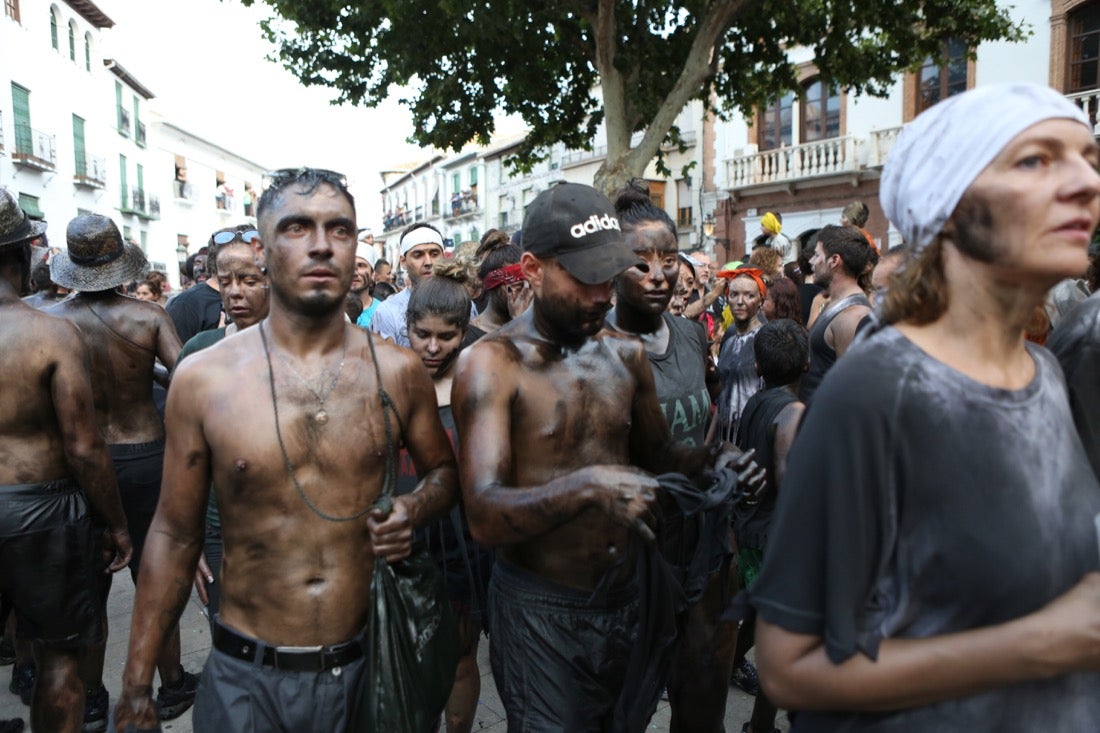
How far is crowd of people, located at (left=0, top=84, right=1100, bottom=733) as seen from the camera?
1284 millimetres

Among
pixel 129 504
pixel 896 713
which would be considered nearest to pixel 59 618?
pixel 129 504

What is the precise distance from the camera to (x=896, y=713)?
1.33m

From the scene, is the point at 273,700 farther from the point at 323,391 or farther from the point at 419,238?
the point at 419,238

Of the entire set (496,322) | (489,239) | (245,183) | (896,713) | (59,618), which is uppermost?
(245,183)

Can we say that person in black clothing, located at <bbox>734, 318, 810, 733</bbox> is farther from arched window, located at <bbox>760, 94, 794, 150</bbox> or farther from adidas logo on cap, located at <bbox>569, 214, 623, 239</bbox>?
arched window, located at <bbox>760, 94, 794, 150</bbox>

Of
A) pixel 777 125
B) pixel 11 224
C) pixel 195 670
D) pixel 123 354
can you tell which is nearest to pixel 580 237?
pixel 11 224

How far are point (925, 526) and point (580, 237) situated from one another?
1471mm

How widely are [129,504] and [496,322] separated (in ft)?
7.10

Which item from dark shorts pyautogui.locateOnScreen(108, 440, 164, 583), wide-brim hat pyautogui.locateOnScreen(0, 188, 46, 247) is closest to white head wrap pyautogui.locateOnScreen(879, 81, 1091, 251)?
wide-brim hat pyautogui.locateOnScreen(0, 188, 46, 247)

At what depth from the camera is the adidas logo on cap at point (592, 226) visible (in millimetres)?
2529

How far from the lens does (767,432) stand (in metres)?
3.63

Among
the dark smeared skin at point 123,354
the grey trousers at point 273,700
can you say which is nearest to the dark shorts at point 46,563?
the dark smeared skin at point 123,354

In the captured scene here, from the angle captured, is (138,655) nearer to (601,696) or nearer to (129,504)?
(601,696)

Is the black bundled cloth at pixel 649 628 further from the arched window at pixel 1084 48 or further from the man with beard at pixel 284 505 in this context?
the arched window at pixel 1084 48
